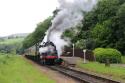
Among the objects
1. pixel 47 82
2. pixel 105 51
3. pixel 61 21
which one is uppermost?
pixel 61 21

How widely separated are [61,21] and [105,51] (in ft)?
25.9

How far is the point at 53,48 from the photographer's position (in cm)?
5184

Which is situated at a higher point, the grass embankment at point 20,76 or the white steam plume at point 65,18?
the white steam plume at point 65,18

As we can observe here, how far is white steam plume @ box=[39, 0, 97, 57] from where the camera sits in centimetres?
4359

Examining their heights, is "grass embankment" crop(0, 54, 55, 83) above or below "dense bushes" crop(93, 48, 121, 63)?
below

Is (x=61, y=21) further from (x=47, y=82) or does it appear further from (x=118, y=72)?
(x=47, y=82)

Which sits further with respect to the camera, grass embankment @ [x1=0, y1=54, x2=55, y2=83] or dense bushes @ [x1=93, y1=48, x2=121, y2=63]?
dense bushes @ [x1=93, y1=48, x2=121, y2=63]

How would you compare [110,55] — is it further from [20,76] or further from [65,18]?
[20,76]

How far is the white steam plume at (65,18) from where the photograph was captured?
43.6 metres

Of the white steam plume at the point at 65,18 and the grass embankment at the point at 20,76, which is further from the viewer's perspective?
the white steam plume at the point at 65,18

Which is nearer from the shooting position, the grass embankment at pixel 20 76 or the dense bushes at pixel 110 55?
the grass embankment at pixel 20 76

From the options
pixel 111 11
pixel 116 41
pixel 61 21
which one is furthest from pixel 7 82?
pixel 111 11

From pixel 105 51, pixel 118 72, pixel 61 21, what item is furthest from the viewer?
pixel 105 51

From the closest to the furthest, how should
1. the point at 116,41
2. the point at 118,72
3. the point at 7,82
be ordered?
1. the point at 7,82
2. the point at 118,72
3. the point at 116,41
